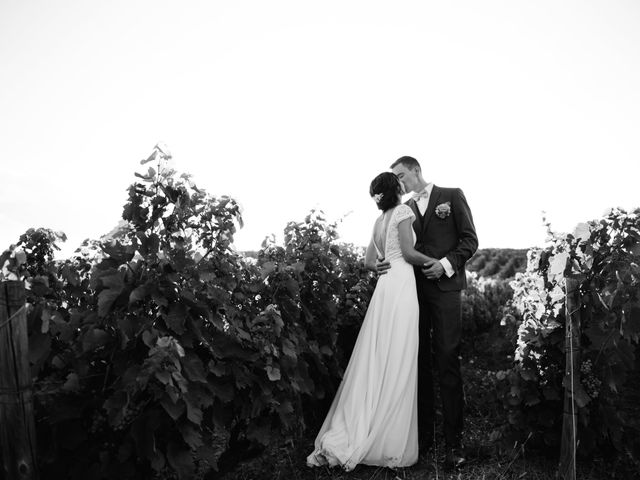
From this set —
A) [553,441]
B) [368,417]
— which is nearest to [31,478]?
[368,417]

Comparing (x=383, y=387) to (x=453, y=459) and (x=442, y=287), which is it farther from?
(x=442, y=287)

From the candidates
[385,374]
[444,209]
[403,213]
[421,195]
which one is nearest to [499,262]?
[421,195]

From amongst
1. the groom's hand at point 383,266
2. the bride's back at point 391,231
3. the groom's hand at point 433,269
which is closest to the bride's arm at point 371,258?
the bride's back at point 391,231

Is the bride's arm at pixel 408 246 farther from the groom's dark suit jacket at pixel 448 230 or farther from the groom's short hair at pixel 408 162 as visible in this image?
the groom's short hair at pixel 408 162

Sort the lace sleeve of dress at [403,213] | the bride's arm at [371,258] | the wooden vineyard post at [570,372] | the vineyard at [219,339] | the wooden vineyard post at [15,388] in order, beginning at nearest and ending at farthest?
1. the wooden vineyard post at [15,388]
2. the vineyard at [219,339]
3. the wooden vineyard post at [570,372]
4. the lace sleeve of dress at [403,213]
5. the bride's arm at [371,258]

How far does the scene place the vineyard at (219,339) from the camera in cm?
295

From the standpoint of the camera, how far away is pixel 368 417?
457cm

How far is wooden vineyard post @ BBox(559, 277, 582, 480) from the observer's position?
3971 mm

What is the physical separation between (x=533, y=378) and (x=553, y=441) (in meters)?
0.55

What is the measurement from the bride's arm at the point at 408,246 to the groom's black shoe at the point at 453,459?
5.53 feet

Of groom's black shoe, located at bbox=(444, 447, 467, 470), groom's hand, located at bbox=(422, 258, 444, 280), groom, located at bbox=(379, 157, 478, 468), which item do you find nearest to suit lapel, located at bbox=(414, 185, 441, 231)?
groom, located at bbox=(379, 157, 478, 468)

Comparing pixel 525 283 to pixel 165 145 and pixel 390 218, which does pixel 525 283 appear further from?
pixel 165 145

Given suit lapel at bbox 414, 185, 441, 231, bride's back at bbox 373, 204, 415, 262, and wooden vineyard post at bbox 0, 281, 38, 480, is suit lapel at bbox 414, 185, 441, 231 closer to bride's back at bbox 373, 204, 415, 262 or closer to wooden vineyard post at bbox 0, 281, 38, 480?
bride's back at bbox 373, 204, 415, 262

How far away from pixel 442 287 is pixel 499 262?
7.80 meters
